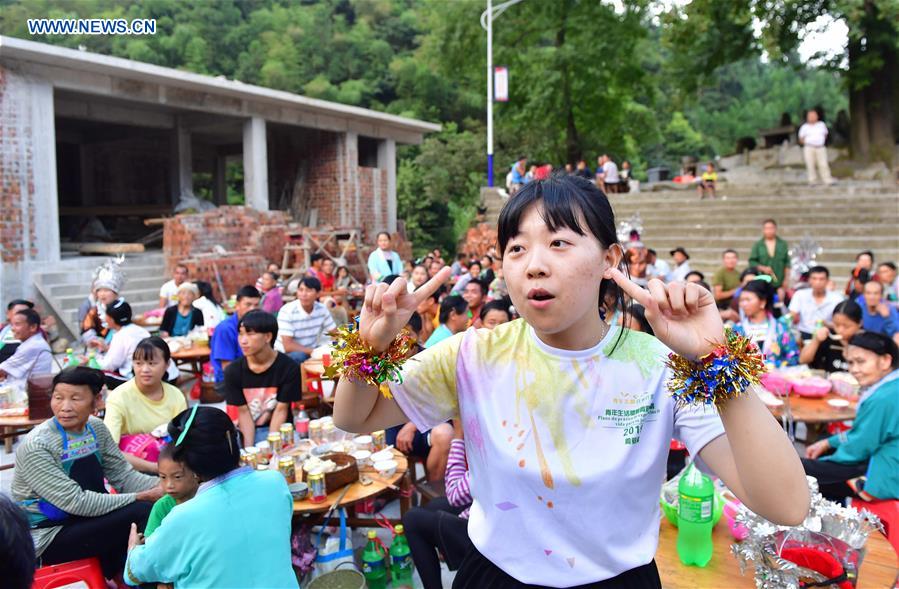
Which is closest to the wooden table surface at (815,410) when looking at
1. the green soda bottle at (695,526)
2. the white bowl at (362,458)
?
the green soda bottle at (695,526)

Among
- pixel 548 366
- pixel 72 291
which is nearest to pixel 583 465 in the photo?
pixel 548 366

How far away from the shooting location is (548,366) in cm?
136

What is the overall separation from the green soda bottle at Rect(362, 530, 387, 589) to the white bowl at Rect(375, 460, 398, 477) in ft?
1.09

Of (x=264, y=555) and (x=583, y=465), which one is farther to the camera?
(x=264, y=555)

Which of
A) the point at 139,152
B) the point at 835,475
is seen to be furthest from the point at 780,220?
the point at 139,152

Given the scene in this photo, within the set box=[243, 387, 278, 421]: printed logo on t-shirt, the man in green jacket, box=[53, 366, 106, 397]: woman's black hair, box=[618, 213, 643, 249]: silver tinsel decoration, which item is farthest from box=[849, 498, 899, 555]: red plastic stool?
box=[618, 213, 643, 249]: silver tinsel decoration

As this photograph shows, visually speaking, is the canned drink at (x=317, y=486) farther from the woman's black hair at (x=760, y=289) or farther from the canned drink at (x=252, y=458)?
the woman's black hair at (x=760, y=289)

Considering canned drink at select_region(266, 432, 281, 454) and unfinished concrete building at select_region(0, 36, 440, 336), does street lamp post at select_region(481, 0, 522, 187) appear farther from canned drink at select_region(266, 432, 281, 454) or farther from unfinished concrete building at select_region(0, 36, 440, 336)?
canned drink at select_region(266, 432, 281, 454)

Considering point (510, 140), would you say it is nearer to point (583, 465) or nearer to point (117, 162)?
point (117, 162)

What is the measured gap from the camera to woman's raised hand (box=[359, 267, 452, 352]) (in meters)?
1.29

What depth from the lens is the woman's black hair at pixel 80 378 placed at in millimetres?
3305

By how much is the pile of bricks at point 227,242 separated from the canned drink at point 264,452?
854 cm

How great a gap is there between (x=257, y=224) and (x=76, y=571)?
35.6 ft

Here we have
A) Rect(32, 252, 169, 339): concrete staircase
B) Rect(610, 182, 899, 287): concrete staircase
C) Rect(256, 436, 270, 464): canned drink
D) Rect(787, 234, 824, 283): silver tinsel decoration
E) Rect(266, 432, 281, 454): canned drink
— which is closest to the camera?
Rect(256, 436, 270, 464): canned drink
